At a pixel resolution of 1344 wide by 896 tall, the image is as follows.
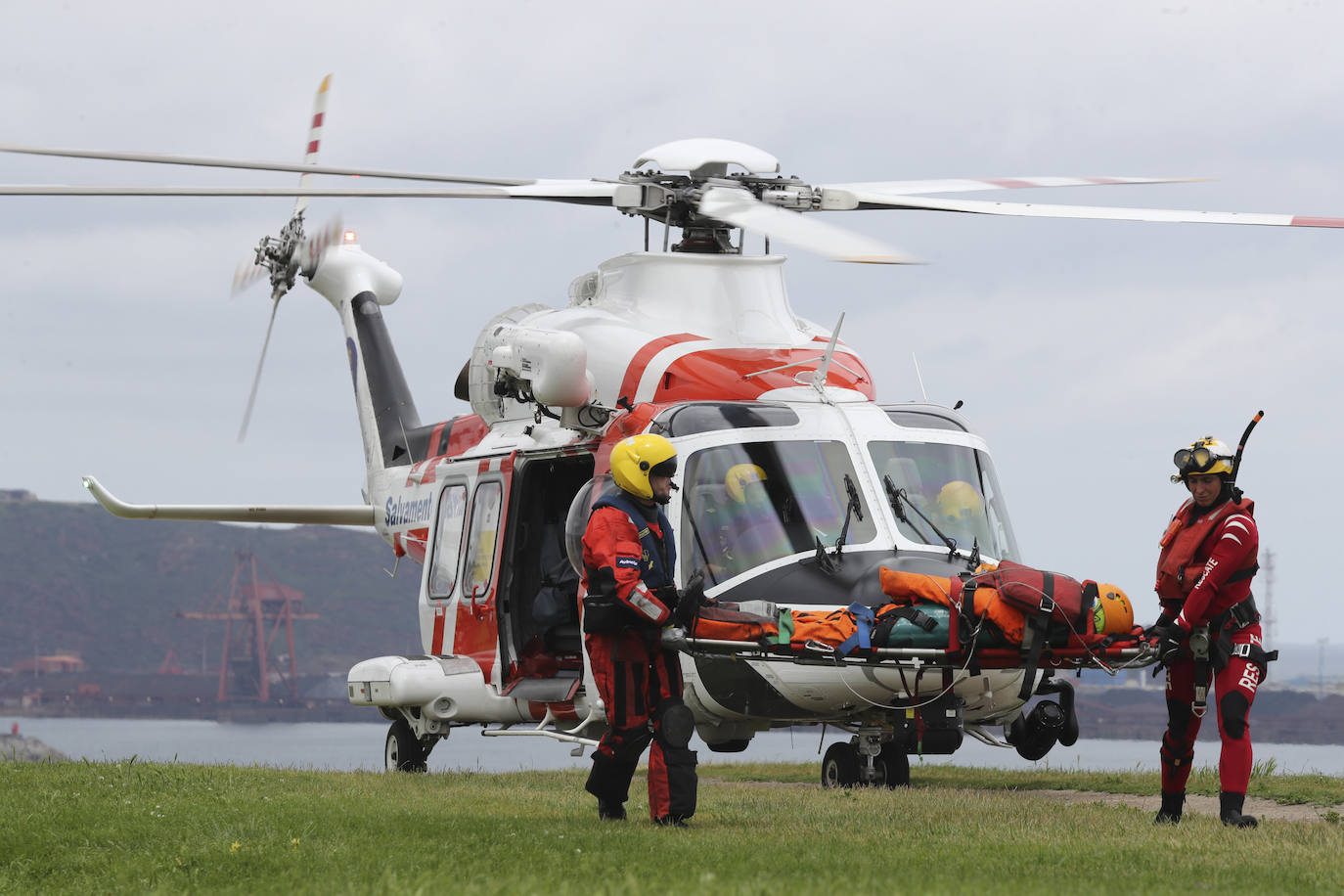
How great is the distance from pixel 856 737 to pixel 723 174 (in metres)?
4.10

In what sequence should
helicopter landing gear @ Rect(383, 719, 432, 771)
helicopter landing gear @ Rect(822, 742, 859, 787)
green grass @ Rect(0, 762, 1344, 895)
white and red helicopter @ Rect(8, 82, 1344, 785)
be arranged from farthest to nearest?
helicopter landing gear @ Rect(383, 719, 432, 771), helicopter landing gear @ Rect(822, 742, 859, 787), white and red helicopter @ Rect(8, 82, 1344, 785), green grass @ Rect(0, 762, 1344, 895)

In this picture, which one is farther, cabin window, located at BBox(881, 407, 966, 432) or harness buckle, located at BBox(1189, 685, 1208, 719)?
cabin window, located at BBox(881, 407, 966, 432)

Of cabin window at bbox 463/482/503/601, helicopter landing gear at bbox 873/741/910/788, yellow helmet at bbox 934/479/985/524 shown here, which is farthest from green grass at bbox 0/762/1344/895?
cabin window at bbox 463/482/503/601

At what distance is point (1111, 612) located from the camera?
8656 millimetres

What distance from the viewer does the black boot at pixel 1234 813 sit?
27.5 ft

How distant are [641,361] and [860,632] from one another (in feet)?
10.7

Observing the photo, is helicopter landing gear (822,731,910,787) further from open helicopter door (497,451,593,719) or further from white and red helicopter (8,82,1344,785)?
open helicopter door (497,451,593,719)

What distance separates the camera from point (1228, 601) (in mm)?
8445

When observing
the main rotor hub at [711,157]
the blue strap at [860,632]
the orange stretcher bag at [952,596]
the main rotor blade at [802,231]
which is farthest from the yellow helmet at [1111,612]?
the main rotor hub at [711,157]

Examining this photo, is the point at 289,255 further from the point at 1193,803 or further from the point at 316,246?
the point at 1193,803

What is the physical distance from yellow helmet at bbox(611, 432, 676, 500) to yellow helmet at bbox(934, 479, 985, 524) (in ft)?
7.99

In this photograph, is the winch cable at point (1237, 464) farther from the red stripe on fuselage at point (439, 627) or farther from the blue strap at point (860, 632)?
the red stripe on fuselage at point (439, 627)

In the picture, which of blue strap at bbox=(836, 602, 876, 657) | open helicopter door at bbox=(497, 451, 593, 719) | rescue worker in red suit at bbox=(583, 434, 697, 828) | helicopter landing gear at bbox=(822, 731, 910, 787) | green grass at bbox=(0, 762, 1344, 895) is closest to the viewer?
Result: green grass at bbox=(0, 762, 1344, 895)

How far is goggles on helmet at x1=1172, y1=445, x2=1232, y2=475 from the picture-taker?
853 centimetres
